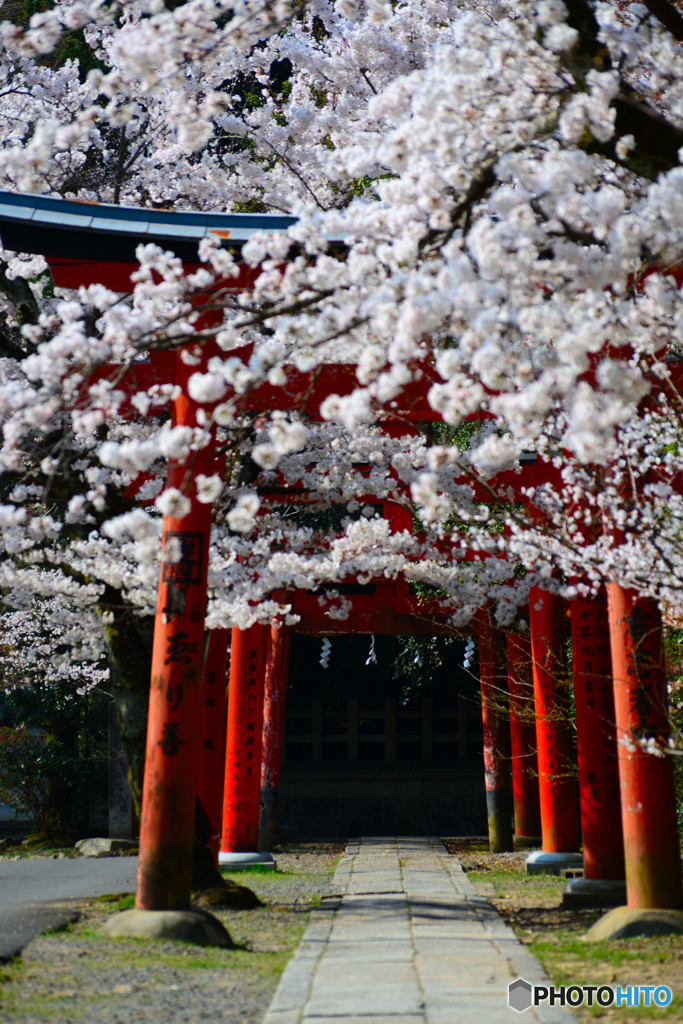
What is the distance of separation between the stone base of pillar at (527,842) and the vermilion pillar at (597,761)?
22.6 ft

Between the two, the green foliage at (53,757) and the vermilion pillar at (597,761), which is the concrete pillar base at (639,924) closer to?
the vermilion pillar at (597,761)

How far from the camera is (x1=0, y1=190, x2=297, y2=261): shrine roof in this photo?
22.0ft

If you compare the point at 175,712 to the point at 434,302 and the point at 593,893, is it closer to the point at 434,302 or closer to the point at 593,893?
the point at 434,302

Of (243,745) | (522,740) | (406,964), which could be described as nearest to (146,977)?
(406,964)

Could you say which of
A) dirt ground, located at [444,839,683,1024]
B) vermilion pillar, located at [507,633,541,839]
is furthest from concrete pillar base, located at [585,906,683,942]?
vermilion pillar, located at [507,633,541,839]

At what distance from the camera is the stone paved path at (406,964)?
439 cm

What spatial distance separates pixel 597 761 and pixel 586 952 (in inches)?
117

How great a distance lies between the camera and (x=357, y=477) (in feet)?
34.9

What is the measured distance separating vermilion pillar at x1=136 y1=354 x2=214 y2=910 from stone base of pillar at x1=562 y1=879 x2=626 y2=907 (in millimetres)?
3687

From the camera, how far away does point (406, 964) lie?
18.1ft

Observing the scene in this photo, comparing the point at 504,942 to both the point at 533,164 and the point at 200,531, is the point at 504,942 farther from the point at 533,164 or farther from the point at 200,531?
the point at 533,164

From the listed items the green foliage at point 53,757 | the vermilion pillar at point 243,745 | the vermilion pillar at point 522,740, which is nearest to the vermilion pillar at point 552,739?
the vermilion pillar at point 522,740

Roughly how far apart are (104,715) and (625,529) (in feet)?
41.2

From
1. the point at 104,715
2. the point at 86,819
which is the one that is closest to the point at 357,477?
the point at 104,715
